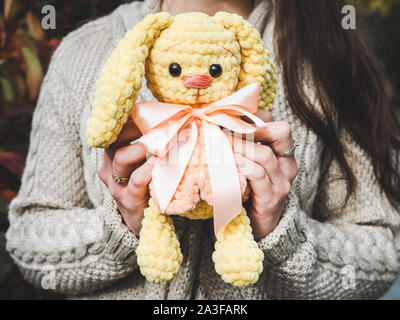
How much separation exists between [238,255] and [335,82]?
19.1 inches

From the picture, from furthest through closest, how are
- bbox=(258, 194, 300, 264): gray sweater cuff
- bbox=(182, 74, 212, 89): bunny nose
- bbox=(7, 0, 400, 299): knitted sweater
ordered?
bbox=(7, 0, 400, 299): knitted sweater → bbox=(258, 194, 300, 264): gray sweater cuff → bbox=(182, 74, 212, 89): bunny nose

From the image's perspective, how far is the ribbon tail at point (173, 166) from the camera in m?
0.53

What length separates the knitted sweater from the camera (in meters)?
0.81

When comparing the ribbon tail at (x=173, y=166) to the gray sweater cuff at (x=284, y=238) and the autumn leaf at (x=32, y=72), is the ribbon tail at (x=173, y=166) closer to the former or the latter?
the gray sweater cuff at (x=284, y=238)

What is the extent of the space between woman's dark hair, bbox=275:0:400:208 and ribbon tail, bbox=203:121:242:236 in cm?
35

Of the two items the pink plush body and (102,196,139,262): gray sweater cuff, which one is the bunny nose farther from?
(102,196,139,262): gray sweater cuff

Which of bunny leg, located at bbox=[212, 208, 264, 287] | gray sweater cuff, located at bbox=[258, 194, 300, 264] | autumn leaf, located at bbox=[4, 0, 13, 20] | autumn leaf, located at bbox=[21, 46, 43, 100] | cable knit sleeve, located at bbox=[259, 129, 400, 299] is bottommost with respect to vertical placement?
cable knit sleeve, located at bbox=[259, 129, 400, 299]

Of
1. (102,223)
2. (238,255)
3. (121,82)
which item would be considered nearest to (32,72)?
(102,223)

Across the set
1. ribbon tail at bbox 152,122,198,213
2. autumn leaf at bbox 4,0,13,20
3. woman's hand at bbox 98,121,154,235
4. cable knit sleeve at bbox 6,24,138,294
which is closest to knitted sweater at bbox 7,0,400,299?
cable knit sleeve at bbox 6,24,138,294

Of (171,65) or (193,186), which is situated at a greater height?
(171,65)

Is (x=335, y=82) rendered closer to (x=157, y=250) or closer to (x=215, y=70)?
(x=215, y=70)

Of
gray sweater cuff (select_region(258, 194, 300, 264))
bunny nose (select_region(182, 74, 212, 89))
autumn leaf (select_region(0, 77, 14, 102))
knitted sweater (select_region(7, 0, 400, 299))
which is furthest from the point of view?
autumn leaf (select_region(0, 77, 14, 102))

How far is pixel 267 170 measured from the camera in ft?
2.02
